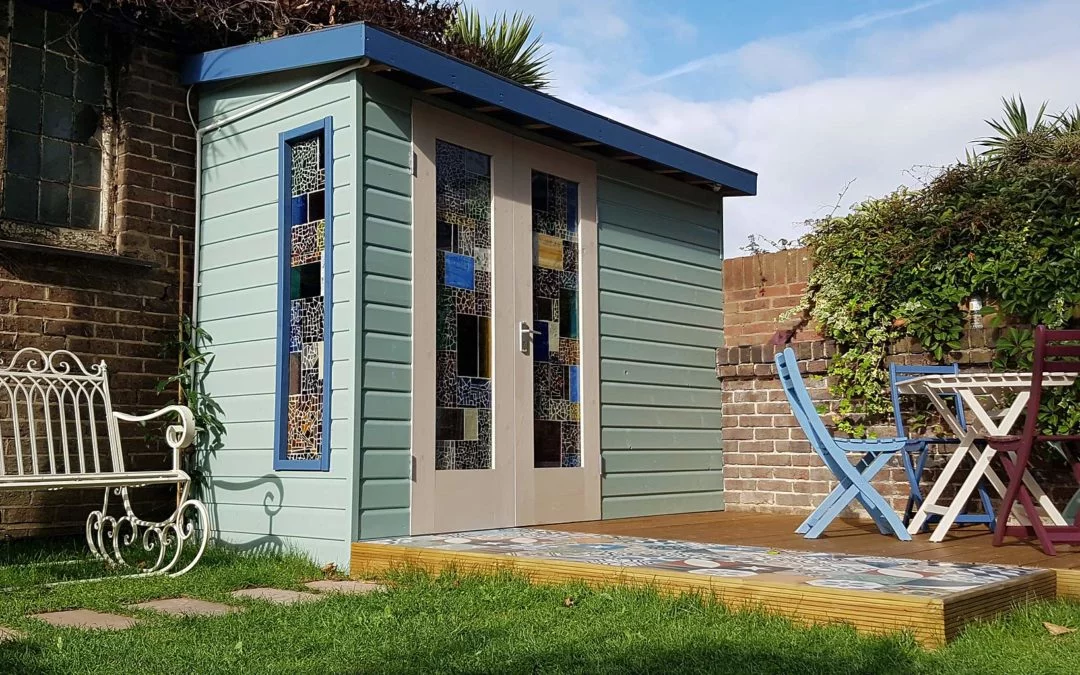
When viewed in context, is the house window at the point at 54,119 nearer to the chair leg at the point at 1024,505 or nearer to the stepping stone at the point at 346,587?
the stepping stone at the point at 346,587

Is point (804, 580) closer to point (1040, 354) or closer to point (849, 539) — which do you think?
point (1040, 354)

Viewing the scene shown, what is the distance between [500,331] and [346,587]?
1.79m

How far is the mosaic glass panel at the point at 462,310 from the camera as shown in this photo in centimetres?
529

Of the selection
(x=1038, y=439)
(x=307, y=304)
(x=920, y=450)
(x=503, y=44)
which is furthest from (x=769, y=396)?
(x=503, y=44)

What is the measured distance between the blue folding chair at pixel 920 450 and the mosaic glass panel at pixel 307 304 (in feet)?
9.43

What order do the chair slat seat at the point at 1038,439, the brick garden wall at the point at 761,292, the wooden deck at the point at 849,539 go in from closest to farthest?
1. the wooden deck at the point at 849,539
2. the chair slat seat at the point at 1038,439
3. the brick garden wall at the point at 761,292

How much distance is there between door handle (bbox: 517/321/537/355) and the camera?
573 centimetres

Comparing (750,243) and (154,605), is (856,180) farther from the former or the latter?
(154,605)

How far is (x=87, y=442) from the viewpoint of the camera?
536 centimetres

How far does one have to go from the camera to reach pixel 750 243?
8859 millimetres

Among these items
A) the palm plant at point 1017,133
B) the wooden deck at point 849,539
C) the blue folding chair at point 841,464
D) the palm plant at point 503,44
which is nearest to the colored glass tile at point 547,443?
the wooden deck at point 849,539

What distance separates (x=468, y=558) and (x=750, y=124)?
7.69 m

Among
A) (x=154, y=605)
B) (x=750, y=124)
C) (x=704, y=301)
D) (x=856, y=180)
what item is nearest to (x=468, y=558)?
(x=154, y=605)

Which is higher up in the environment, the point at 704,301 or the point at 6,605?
the point at 704,301
